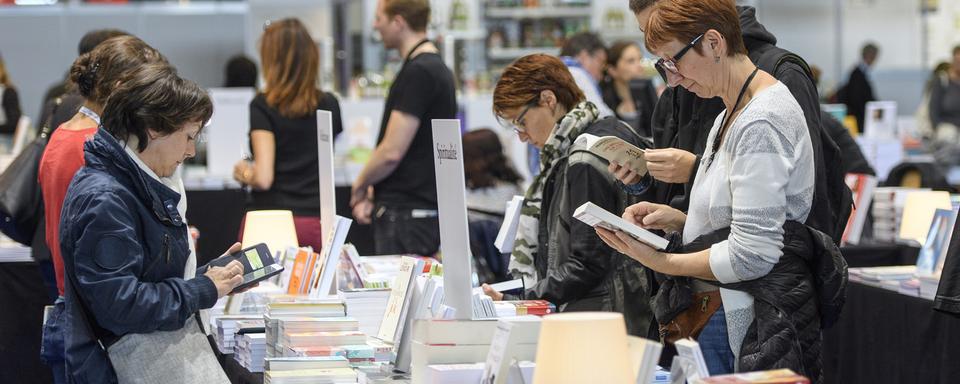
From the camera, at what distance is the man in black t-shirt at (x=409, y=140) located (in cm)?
462

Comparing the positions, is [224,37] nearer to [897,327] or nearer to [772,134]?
[897,327]

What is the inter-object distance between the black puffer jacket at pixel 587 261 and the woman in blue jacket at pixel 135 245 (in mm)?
900

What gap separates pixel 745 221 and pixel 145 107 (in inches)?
52.2

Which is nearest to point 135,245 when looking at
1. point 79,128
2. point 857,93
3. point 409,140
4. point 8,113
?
point 79,128

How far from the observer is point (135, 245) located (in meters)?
2.55

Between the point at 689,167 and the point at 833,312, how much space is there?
47 centimetres

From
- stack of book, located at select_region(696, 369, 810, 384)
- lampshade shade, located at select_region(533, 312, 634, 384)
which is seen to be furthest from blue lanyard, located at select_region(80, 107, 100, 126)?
stack of book, located at select_region(696, 369, 810, 384)

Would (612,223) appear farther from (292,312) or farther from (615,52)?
(615,52)

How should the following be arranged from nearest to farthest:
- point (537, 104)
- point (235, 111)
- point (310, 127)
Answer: point (537, 104), point (310, 127), point (235, 111)

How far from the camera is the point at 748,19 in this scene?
3.07 metres

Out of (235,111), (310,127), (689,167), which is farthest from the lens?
(235,111)

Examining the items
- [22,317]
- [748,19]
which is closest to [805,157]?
[748,19]

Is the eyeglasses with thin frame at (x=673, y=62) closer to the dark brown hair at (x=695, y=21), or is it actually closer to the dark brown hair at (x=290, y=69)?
the dark brown hair at (x=695, y=21)

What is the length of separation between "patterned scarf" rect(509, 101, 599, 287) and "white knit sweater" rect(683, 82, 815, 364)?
2.52 ft
